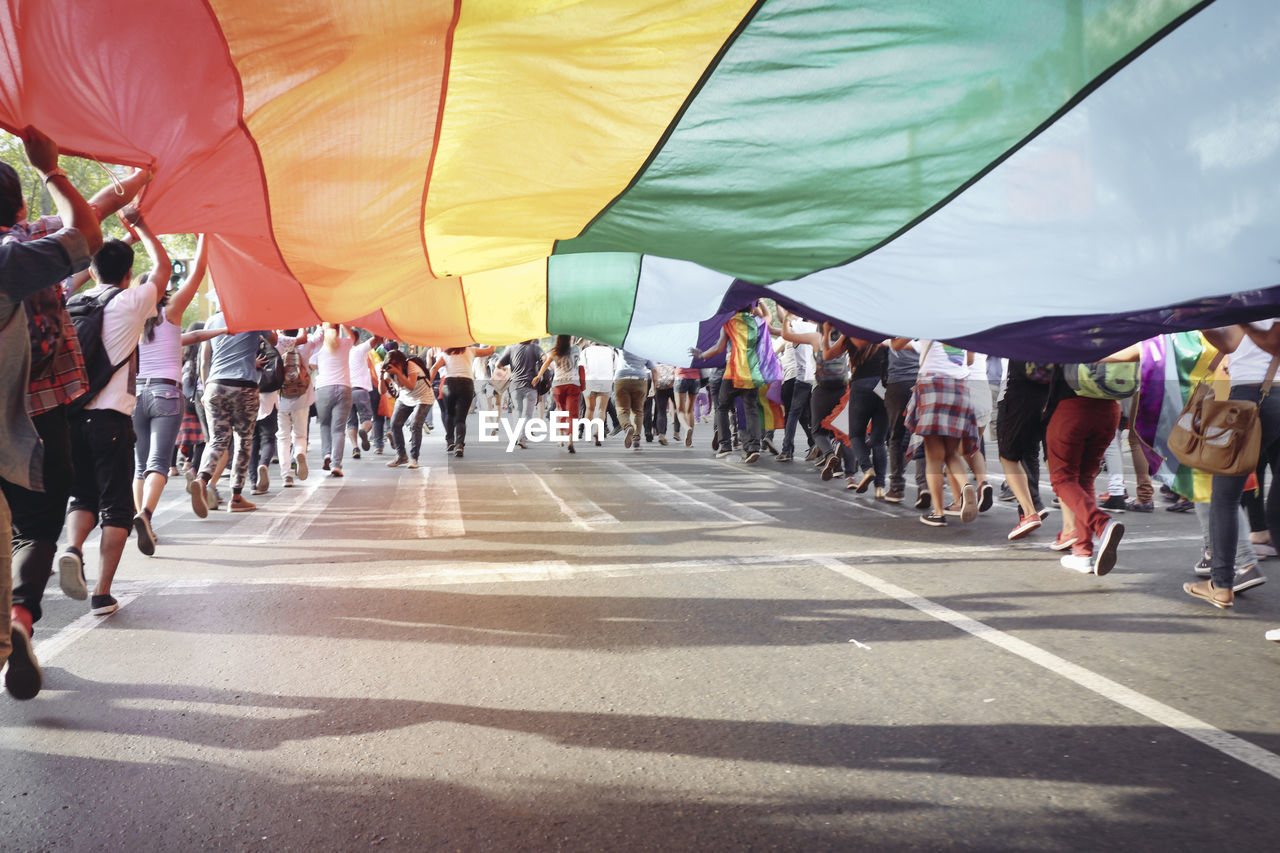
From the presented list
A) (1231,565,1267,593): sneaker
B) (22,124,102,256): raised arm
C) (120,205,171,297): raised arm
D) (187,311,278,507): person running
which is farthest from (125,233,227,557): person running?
(1231,565,1267,593): sneaker

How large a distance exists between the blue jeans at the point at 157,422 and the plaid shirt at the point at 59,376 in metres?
2.39

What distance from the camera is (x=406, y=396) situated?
12.9 metres

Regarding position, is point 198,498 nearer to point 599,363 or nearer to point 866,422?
point 866,422

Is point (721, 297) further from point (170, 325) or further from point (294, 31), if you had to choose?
point (294, 31)

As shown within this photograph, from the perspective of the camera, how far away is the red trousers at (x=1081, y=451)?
5.69m

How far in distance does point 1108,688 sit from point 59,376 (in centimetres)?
439

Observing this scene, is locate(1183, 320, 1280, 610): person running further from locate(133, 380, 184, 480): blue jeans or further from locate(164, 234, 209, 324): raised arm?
locate(133, 380, 184, 480): blue jeans

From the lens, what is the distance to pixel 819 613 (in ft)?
15.7

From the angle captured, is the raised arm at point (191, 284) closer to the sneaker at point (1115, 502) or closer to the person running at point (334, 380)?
the person running at point (334, 380)

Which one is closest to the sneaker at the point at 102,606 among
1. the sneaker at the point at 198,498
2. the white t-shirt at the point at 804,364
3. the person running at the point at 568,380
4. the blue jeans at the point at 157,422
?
the blue jeans at the point at 157,422

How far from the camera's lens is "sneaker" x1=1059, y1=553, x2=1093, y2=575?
5676 mm

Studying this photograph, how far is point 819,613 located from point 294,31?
3.68 metres

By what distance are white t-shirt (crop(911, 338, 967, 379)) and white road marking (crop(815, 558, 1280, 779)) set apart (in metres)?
2.82

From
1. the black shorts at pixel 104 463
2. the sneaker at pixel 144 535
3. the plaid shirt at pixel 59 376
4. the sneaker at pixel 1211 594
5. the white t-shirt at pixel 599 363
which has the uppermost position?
the white t-shirt at pixel 599 363
